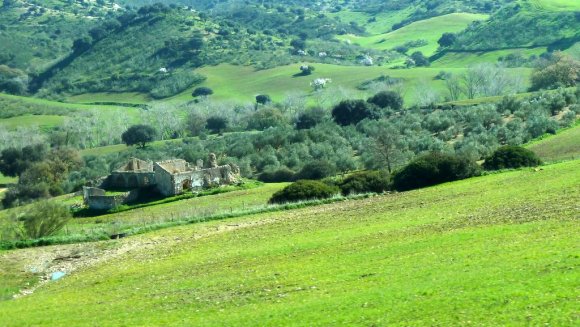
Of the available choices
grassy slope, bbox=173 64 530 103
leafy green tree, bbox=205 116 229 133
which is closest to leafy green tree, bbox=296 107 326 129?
leafy green tree, bbox=205 116 229 133

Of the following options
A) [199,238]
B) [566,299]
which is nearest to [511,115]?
[199,238]

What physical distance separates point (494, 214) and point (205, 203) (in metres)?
28.5

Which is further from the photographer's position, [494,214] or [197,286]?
[494,214]

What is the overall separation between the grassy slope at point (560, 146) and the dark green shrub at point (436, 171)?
26.0ft

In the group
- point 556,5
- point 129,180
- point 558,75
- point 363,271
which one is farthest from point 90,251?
point 556,5

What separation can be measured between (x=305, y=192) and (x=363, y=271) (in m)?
25.7

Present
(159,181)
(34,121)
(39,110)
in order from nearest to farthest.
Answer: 1. (159,181)
2. (34,121)
3. (39,110)

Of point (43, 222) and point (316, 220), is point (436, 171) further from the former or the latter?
point (43, 222)

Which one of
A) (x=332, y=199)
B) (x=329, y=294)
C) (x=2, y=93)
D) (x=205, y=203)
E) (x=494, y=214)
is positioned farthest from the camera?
(x=2, y=93)

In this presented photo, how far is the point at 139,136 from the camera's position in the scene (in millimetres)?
117750

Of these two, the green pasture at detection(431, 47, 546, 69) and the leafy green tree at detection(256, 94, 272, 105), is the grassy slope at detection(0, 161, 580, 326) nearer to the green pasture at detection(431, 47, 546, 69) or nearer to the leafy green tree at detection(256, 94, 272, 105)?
the leafy green tree at detection(256, 94, 272, 105)

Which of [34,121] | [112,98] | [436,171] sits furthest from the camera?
[112,98]

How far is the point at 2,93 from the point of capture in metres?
188

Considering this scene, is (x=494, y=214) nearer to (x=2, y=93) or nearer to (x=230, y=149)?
(x=230, y=149)
